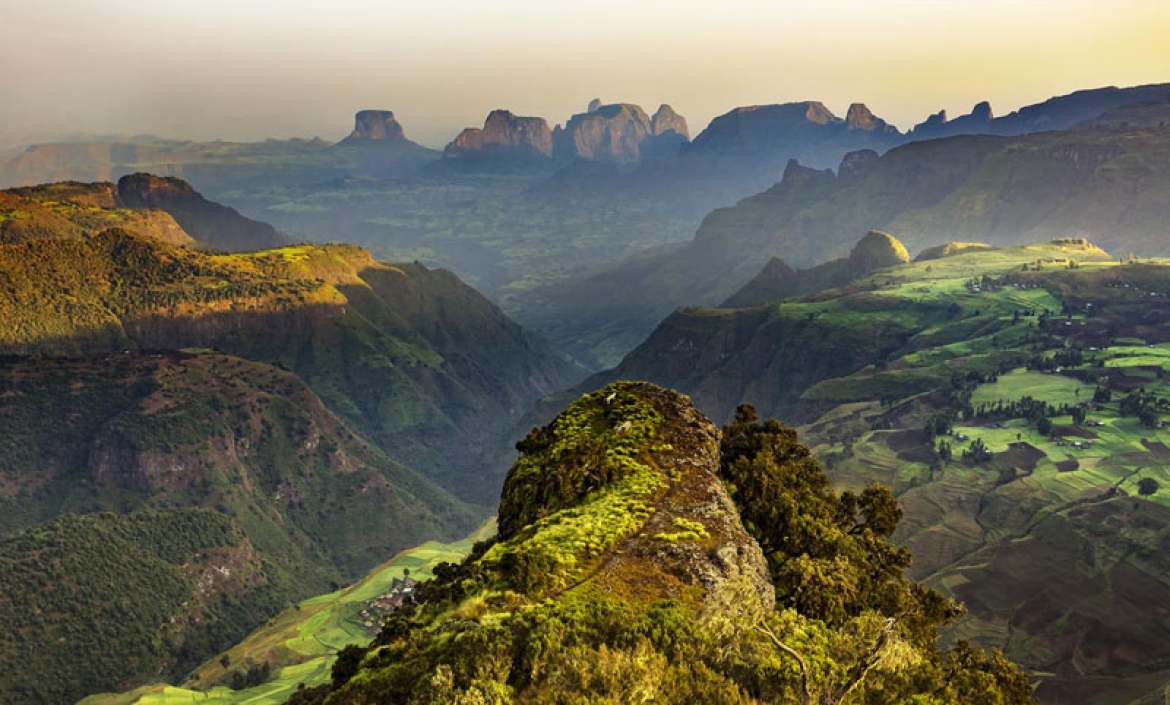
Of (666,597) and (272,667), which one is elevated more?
(666,597)

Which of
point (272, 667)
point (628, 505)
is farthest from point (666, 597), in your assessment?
point (272, 667)

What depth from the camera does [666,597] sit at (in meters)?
35.5

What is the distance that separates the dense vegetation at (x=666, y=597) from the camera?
95.2 ft

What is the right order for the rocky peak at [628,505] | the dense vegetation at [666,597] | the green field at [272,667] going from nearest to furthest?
the dense vegetation at [666,597]
the rocky peak at [628,505]
the green field at [272,667]

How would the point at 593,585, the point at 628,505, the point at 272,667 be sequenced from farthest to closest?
the point at 272,667, the point at 628,505, the point at 593,585

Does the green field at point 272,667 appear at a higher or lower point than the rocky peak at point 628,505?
lower

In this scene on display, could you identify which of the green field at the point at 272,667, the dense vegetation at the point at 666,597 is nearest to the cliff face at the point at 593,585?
the dense vegetation at the point at 666,597

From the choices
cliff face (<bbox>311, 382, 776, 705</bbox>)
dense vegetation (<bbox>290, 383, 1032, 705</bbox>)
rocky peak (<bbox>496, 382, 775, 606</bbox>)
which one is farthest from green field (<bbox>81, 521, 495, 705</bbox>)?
dense vegetation (<bbox>290, 383, 1032, 705</bbox>)

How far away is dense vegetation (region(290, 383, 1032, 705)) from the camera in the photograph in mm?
29016

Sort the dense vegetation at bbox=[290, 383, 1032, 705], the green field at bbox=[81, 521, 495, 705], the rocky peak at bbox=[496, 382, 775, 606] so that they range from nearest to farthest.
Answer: the dense vegetation at bbox=[290, 383, 1032, 705]
the rocky peak at bbox=[496, 382, 775, 606]
the green field at bbox=[81, 521, 495, 705]

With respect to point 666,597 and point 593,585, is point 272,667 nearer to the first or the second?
point 593,585

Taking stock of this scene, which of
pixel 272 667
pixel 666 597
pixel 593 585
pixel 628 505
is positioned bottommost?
pixel 272 667

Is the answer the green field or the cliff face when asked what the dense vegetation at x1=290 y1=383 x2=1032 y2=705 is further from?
the green field

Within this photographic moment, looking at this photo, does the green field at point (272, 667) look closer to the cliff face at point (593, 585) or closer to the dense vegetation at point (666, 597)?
the cliff face at point (593, 585)
